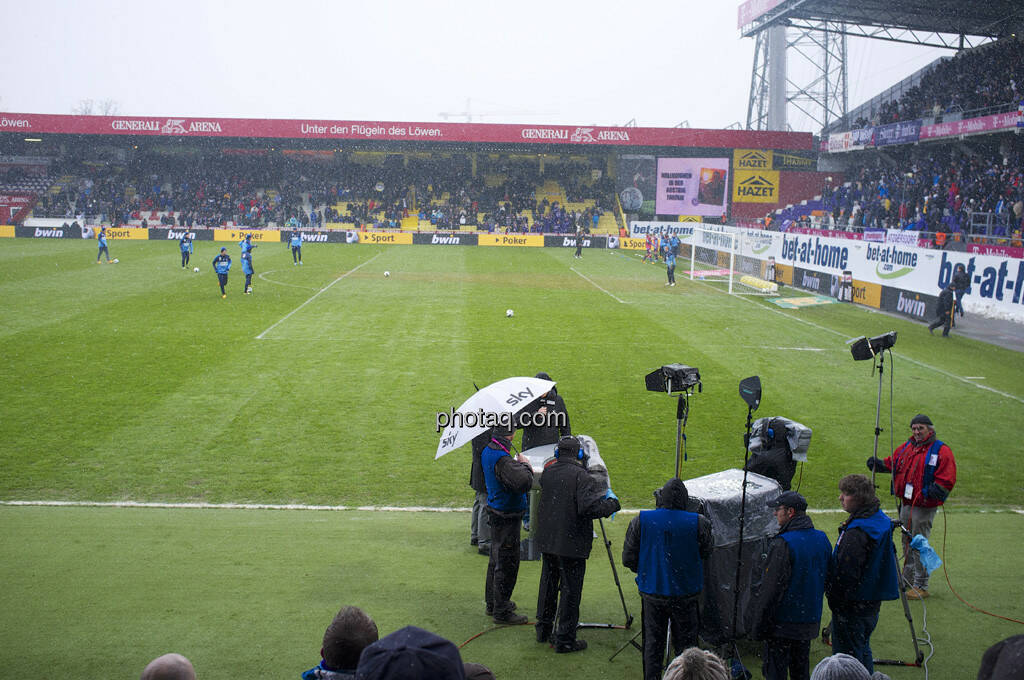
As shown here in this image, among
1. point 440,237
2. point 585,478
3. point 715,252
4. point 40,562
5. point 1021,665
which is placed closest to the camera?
point 1021,665

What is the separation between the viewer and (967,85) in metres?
42.4

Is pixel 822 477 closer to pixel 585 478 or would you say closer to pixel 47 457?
pixel 585 478

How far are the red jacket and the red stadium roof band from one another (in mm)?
51638

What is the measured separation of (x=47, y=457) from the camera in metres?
10.9

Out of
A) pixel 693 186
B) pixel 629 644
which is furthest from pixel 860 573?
pixel 693 186

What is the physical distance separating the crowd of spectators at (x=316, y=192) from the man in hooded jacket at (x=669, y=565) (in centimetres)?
5203

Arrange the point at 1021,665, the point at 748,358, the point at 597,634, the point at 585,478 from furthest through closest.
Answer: the point at 748,358, the point at 597,634, the point at 585,478, the point at 1021,665

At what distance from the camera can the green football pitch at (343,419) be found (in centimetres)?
696

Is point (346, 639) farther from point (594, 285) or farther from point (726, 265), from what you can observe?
point (726, 265)

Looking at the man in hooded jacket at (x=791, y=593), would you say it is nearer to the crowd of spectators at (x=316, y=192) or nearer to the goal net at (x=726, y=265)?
the goal net at (x=726, y=265)

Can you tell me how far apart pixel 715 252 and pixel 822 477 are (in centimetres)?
3179

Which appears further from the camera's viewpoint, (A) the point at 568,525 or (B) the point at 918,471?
(B) the point at 918,471

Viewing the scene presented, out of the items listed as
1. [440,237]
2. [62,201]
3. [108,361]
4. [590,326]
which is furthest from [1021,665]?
[62,201]

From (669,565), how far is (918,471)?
10.7 ft
